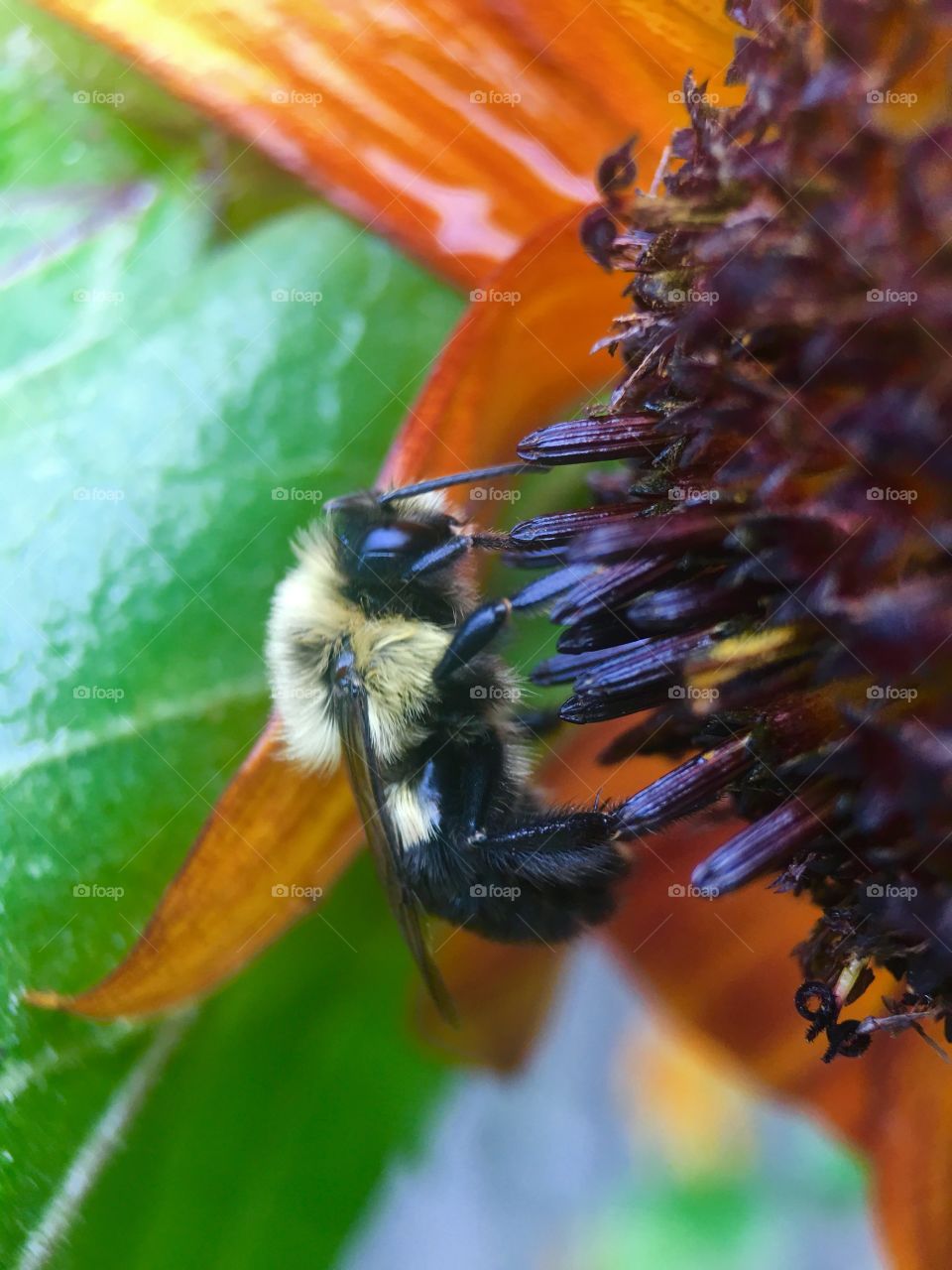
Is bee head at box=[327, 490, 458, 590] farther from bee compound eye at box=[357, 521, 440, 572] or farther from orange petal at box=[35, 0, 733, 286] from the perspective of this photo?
orange petal at box=[35, 0, 733, 286]

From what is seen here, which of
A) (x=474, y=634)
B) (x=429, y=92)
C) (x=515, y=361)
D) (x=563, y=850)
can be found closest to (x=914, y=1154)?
(x=563, y=850)

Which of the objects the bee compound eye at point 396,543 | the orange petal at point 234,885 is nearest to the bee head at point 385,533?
the bee compound eye at point 396,543

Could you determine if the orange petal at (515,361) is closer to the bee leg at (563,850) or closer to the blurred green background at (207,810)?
the blurred green background at (207,810)

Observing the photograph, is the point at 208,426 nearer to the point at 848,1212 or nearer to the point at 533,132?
the point at 533,132

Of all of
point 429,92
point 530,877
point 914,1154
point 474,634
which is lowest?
point 914,1154

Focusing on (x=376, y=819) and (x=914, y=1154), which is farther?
(x=914, y=1154)

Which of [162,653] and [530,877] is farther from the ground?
[162,653]

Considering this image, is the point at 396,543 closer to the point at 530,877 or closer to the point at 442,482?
the point at 442,482

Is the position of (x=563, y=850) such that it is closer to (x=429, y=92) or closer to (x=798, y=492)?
(x=798, y=492)
